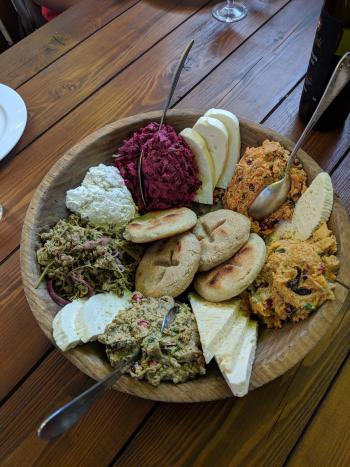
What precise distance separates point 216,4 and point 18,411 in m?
1.64

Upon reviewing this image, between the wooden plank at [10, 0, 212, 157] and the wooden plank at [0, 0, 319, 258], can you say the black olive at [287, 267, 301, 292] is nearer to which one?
the wooden plank at [0, 0, 319, 258]

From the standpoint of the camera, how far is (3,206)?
1213 millimetres

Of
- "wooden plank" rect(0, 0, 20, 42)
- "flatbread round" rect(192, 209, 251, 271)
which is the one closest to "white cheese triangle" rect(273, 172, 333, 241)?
"flatbread round" rect(192, 209, 251, 271)

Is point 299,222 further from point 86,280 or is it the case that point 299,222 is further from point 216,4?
point 216,4

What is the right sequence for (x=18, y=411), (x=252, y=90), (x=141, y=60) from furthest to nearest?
1. (x=141, y=60)
2. (x=252, y=90)
3. (x=18, y=411)

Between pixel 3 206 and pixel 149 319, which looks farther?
pixel 3 206

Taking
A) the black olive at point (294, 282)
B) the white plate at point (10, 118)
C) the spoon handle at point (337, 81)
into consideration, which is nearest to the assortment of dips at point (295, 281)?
the black olive at point (294, 282)

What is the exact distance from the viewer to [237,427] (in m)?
0.85

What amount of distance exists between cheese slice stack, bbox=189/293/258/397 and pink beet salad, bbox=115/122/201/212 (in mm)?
286

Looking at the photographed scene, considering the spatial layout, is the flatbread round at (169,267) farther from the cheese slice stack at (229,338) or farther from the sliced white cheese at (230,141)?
the sliced white cheese at (230,141)

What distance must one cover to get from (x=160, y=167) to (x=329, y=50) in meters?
0.52

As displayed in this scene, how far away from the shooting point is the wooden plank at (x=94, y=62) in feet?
4.70

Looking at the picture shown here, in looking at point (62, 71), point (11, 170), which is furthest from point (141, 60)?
point (11, 170)

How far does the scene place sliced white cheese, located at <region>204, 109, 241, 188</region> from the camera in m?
1.07
